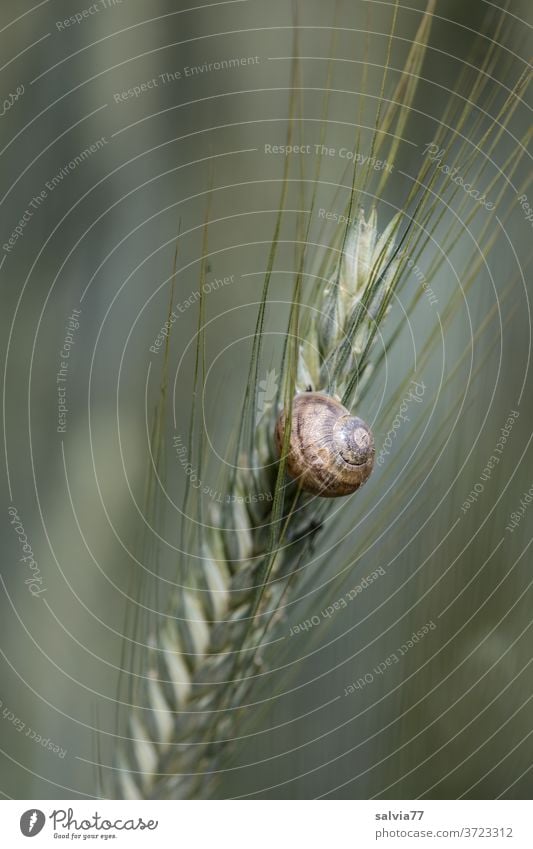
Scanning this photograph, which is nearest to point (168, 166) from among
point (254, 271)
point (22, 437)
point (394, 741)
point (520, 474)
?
point (254, 271)

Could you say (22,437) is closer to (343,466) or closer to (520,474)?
(343,466)
